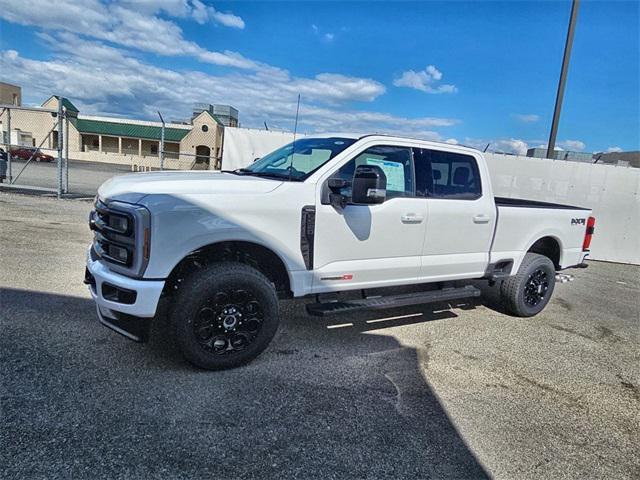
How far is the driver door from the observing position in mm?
4035

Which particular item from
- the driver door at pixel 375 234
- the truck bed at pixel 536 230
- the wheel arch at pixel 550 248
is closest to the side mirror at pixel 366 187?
the driver door at pixel 375 234

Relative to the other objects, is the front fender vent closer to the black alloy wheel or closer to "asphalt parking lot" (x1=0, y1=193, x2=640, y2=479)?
the black alloy wheel

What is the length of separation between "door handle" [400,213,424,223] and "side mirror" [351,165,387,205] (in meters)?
0.53

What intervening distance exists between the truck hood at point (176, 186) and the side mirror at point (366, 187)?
2.27 ft

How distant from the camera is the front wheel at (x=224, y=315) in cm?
342

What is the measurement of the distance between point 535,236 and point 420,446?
3.86 metres

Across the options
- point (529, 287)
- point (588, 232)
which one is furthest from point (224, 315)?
point (588, 232)

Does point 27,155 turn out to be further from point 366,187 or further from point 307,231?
point 366,187

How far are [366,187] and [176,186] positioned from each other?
1.61m

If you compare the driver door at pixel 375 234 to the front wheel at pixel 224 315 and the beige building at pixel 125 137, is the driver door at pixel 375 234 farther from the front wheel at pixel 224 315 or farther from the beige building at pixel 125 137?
the beige building at pixel 125 137

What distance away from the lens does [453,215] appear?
4.89 metres

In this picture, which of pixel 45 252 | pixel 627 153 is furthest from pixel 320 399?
pixel 627 153

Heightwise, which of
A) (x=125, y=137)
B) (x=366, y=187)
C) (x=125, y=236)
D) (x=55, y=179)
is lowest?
(x=55, y=179)

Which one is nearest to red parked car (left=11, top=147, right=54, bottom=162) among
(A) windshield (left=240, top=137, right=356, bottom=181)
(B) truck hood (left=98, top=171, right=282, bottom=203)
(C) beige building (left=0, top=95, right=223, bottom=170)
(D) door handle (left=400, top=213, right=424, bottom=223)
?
(C) beige building (left=0, top=95, right=223, bottom=170)
